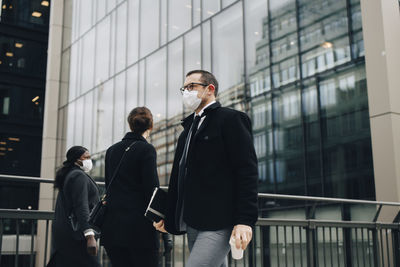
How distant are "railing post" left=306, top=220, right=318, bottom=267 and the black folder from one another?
170 inches

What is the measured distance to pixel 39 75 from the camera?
124 ft

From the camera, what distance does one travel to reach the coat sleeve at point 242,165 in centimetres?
296

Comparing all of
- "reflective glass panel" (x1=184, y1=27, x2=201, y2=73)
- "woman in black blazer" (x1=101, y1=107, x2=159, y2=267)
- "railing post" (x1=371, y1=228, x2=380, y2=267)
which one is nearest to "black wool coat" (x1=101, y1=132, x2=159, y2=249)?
"woman in black blazer" (x1=101, y1=107, x2=159, y2=267)

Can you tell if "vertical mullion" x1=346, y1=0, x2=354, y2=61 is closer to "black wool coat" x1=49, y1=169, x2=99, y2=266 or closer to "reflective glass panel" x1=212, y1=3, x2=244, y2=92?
"reflective glass panel" x1=212, y1=3, x2=244, y2=92

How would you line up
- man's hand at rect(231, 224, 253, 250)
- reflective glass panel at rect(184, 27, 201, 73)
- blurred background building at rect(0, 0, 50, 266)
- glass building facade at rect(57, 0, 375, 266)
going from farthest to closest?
blurred background building at rect(0, 0, 50, 266)
reflective glass panel at rect(184, 27, 201, 73)
glass building facade at rect(57, 0, 375, 266)
man's hand at rect(231, 224, 253, 250)

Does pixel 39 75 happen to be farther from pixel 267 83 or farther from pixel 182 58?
pixel 267 83

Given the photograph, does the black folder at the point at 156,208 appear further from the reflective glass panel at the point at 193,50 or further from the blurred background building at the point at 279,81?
the reflective glass panel at the point at 193,50

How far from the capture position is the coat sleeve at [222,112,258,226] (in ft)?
9.71

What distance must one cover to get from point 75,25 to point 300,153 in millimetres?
22136

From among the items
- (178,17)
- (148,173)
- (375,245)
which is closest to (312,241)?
(375,245)

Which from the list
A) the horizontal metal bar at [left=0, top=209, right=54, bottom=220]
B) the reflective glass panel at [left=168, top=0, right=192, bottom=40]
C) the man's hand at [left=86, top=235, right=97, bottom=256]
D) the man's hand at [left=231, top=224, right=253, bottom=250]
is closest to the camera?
the man's hand at [left=231, top=224, right=253, bottom=250]

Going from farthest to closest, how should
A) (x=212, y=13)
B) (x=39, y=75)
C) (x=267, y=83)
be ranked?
(x=39, y=75) → (x=212, y=13) → (x=267, y=83)

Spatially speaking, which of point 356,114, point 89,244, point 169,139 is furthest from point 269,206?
point 89,244

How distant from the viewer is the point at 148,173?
4.14m
